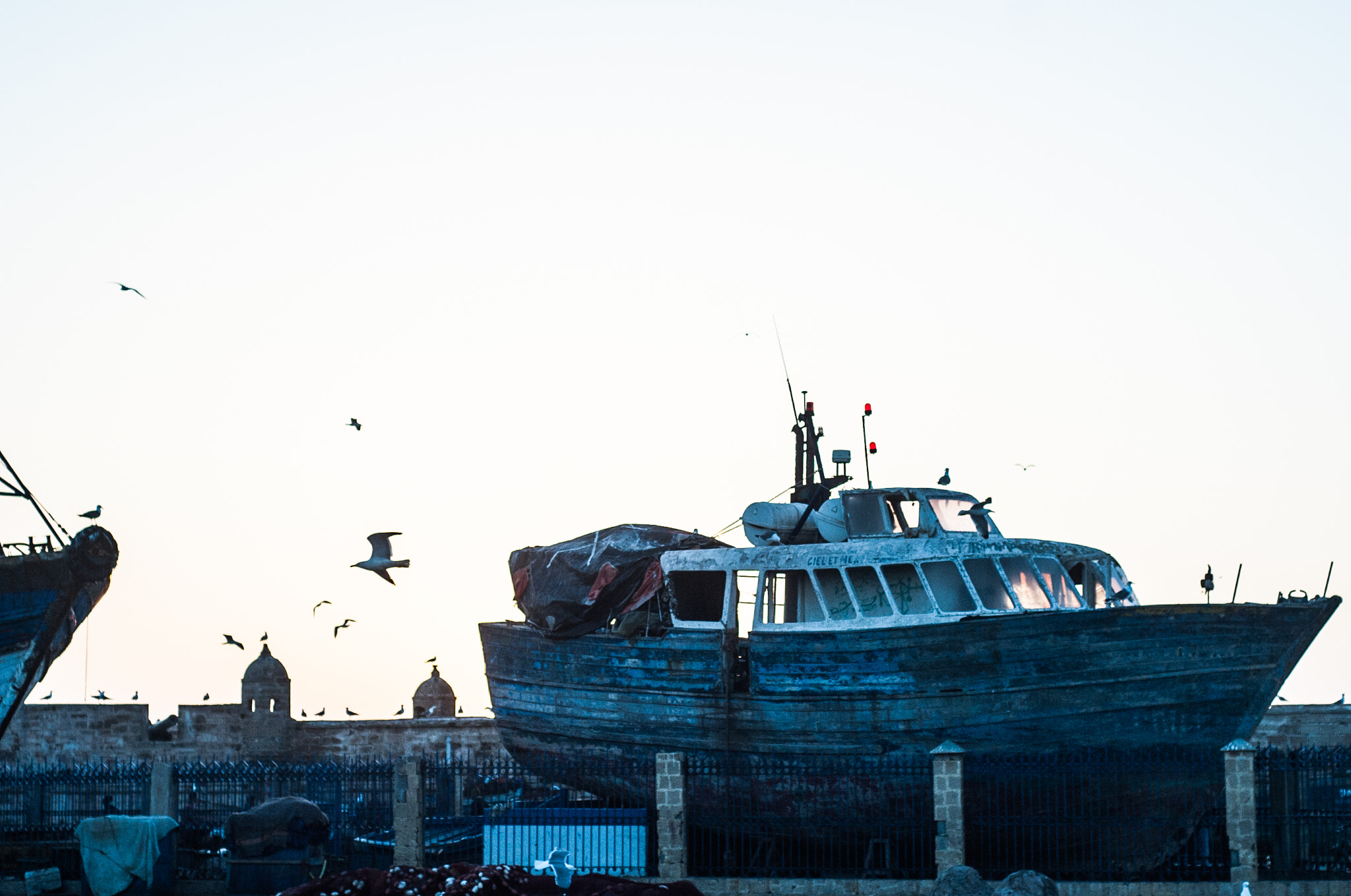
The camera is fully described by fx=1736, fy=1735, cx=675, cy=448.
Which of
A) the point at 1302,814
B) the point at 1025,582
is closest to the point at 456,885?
the point at 1025,582

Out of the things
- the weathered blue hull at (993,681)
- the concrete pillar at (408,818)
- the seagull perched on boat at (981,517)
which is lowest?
the concrete pillar at (408,818)

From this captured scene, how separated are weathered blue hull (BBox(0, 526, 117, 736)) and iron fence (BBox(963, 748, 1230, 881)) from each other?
14.4m

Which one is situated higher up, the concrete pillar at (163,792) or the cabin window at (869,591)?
the cabin window at (869,591)

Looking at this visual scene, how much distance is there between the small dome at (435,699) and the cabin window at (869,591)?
16712 millimetres

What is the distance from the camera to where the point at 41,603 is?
1061 inches

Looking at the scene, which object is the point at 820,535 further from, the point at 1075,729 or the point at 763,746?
the point at 1075,729

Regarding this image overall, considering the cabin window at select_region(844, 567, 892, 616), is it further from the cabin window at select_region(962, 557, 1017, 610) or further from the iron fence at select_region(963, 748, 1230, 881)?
the iron fence at select_region(963, 748, 1230, 881)

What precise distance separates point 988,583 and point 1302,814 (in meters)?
4.78

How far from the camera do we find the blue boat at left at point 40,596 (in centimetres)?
2644

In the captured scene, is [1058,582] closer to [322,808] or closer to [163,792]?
[322,808]

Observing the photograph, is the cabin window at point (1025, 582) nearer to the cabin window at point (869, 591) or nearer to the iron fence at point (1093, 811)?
the cabin window at point (869, 591)

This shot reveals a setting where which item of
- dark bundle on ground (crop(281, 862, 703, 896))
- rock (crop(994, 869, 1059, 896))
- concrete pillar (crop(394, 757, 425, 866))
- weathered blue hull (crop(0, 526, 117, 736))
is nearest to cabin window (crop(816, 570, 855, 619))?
rock (crop(994, 869, 1059, 896))

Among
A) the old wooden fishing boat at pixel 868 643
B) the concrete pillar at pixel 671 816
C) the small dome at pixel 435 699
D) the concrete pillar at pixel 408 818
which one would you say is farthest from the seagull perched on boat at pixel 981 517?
the small dome at pixel 435 699

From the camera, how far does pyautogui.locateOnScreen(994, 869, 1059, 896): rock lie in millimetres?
18953
